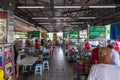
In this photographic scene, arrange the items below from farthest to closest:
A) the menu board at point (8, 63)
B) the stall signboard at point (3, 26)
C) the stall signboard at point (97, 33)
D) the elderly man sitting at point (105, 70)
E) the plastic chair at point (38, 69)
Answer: the plastic chair at point (38, 69)
the stall signboard at point (97, 33)
the stall signboard at point (3, 26)
the menu board at point (8, 63)
the elderly man sitting at point (105, 70)

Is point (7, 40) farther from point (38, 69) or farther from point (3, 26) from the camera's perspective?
point (38, 69)

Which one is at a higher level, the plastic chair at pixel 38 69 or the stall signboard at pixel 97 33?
the stall signboard at pixel 97 33

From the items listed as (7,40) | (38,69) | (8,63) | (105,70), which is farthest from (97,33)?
(105,70)

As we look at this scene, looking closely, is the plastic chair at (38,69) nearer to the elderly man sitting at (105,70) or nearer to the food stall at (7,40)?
the food stall at (7,40)

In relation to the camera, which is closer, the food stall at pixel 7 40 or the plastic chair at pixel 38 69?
the food stall at pixel 7 40

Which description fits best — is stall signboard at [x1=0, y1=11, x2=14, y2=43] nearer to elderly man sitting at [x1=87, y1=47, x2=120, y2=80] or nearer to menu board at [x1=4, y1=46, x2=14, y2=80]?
menu board at [x1=4, y1=46, x2=14, y2=80]

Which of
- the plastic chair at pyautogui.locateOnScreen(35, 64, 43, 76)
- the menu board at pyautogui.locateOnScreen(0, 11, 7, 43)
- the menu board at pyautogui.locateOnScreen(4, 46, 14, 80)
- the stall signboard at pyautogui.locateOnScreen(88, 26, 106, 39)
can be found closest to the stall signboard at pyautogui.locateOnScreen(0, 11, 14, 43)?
the menu board at pyautogui.locateOnScreen(0, 11, 7, 43)

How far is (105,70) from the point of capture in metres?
2.27

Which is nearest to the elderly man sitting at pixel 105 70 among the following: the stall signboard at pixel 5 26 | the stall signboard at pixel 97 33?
the stall signboard at pixel 5 26

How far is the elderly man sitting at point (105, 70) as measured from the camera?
225 centimetres

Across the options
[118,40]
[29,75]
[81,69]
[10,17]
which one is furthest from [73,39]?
[10,17]

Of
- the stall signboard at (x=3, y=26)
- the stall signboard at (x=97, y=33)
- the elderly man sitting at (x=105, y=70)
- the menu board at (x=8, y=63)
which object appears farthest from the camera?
the stall signboard at (x=97, y=33)

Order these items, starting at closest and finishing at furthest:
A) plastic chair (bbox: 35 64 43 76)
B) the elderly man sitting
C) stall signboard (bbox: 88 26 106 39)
Answer: the elderly man sitting < stall signboard (bbox: 88 26 106 39) < plastic chair (bbox: 35 64 43 76)

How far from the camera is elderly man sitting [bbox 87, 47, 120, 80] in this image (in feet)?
7.39
